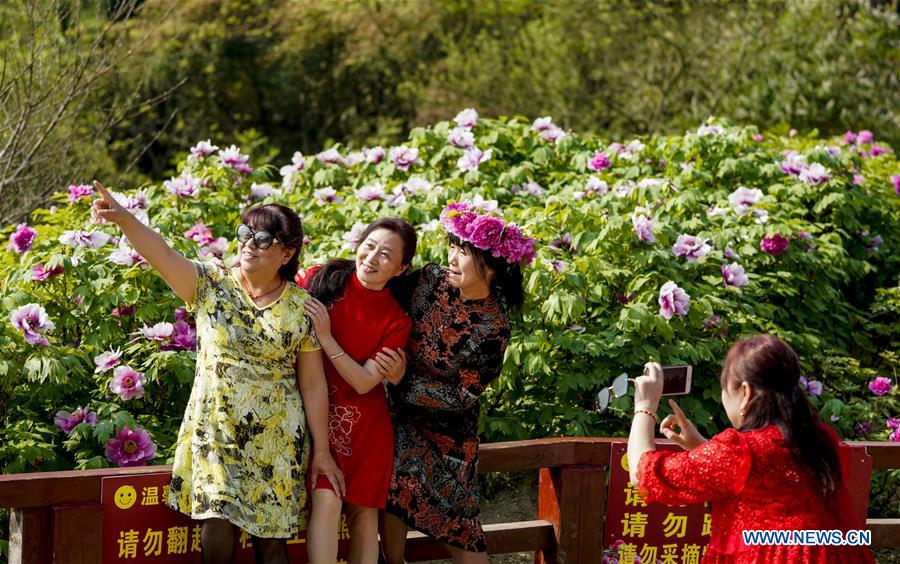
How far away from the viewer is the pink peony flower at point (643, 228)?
A: 521cm

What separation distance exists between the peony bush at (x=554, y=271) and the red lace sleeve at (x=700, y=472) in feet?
4.62

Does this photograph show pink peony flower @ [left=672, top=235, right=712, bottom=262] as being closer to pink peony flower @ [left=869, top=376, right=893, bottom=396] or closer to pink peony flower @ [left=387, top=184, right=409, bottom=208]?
pink peony flower @ [left=869, top=376, right=893, bottom=396]

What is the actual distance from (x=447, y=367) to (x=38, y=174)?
429 cm

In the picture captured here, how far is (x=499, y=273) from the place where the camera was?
374 centimetres

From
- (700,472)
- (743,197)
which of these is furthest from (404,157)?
(700,472)

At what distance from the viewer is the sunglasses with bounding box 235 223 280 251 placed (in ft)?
11.2

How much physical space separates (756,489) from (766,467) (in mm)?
64

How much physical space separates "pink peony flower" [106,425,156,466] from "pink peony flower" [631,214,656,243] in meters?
2.24

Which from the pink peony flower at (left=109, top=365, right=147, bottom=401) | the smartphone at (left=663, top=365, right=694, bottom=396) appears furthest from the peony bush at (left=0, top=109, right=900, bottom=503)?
the smartphone at (left=663, top=365, right=694, bottom=396)

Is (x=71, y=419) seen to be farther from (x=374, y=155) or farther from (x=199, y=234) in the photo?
(x=374, y=155)

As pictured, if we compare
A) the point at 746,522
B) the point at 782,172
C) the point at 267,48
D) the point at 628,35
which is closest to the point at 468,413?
the point at 746,522

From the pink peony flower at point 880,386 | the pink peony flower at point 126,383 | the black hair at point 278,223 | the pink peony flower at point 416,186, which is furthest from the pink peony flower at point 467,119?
the black hair at point 278,223

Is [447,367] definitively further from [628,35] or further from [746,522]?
[628,35]

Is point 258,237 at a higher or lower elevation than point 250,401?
higher
